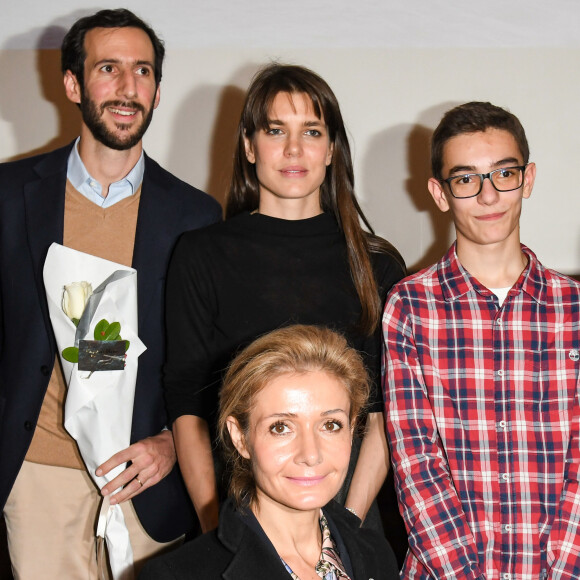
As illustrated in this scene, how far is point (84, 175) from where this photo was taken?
2.54 meters

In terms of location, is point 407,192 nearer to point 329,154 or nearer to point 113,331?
point 329,154

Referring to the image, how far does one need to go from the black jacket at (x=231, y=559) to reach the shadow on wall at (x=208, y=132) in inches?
86.7

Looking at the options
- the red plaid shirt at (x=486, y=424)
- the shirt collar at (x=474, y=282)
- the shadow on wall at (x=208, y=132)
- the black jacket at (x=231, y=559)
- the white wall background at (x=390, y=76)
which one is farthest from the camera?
the shadow on wall at (x=208, y=132)

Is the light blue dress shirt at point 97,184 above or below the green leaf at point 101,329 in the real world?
above

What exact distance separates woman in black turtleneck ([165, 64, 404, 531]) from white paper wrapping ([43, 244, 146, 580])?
123 mm

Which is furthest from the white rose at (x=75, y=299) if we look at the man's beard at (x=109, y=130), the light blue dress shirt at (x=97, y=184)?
the man's beard at (x=109, y=130)

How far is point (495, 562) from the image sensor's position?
2.09 m

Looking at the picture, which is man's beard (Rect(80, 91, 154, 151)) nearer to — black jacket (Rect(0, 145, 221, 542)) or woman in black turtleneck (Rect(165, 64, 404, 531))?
black jacket (Rect(0, 145, 221, 542))

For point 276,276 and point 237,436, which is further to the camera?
point 276,276

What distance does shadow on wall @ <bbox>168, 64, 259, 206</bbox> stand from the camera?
12.4 ft

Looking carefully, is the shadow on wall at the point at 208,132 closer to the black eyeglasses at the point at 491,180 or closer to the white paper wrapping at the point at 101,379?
the white paper wrapping at the point at 101,379

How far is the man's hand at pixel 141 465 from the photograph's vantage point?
2.37 metres

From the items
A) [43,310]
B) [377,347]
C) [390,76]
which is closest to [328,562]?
[377,347]

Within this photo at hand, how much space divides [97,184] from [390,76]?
5.09ft
